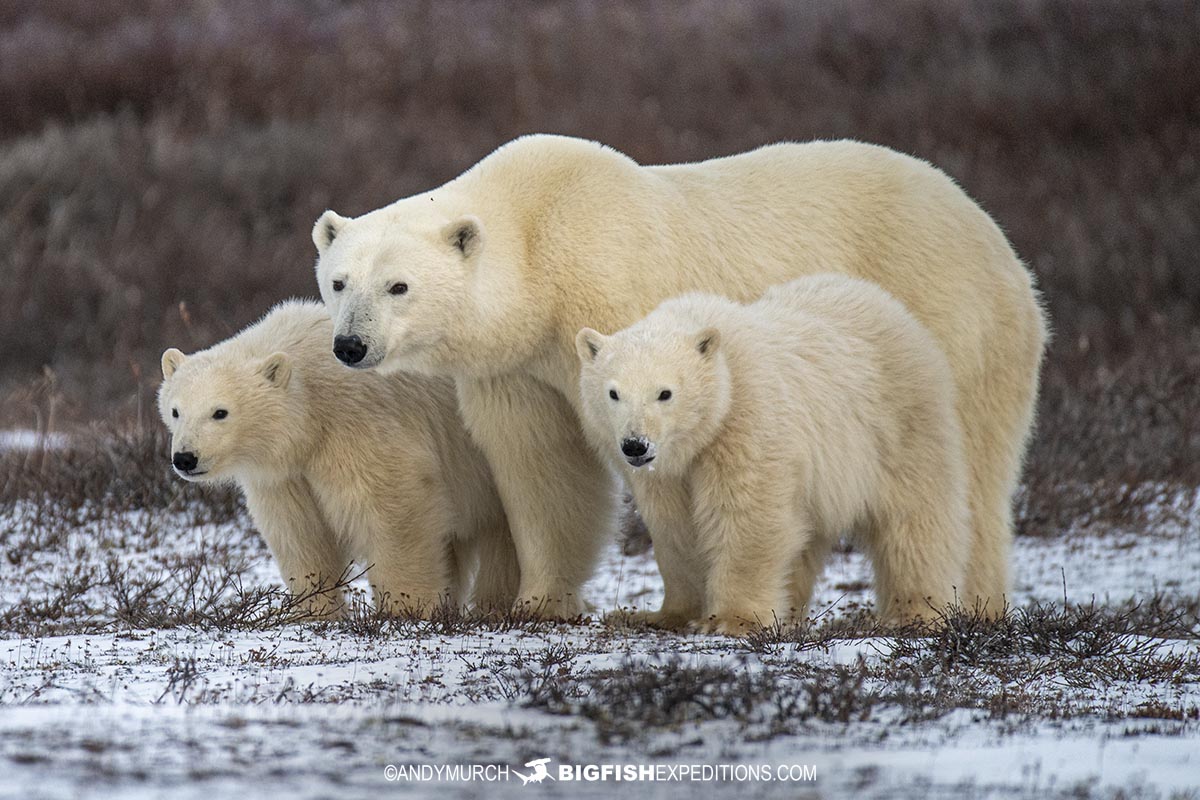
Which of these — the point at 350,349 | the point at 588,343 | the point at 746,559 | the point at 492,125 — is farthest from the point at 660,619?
the point at 492,125

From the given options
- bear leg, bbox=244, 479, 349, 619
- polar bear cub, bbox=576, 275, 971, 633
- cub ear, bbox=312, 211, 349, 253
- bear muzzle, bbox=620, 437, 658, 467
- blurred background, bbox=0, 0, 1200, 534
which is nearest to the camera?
bear muzzle, bbox=620, 437, 658, 467

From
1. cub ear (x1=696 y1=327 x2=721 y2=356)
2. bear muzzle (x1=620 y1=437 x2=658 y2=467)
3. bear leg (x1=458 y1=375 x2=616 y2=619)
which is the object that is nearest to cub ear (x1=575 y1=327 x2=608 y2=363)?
cub ear (x1=696 y1=327 x2=721 y2=356)

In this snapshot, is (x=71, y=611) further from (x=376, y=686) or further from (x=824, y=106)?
(x=824, y=106)

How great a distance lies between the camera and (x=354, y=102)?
63.9ft

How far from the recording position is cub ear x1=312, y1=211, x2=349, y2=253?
20.0 feet

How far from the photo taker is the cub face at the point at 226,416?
6.20 meters

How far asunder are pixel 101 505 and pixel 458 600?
252 cm

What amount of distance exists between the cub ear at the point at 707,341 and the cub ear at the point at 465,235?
0.92 metres

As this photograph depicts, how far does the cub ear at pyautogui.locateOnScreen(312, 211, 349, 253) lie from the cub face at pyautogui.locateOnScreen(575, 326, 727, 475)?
1075 mm

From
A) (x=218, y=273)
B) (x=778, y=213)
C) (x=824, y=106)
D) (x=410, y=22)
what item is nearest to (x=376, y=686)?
(x=778, y=213)

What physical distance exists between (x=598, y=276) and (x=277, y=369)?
1.36 metres

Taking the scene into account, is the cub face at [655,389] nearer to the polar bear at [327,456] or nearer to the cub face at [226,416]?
the polar bear at [327,456]

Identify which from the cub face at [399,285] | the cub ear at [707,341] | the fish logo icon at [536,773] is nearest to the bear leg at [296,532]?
the cub face at [399,285]

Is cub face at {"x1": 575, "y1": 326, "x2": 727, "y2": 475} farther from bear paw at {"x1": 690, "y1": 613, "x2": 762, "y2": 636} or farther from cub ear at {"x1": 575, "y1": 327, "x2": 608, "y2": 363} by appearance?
bear paw at {"x1": 690, "y1": 613, "x2": 762, "y2": 636}
